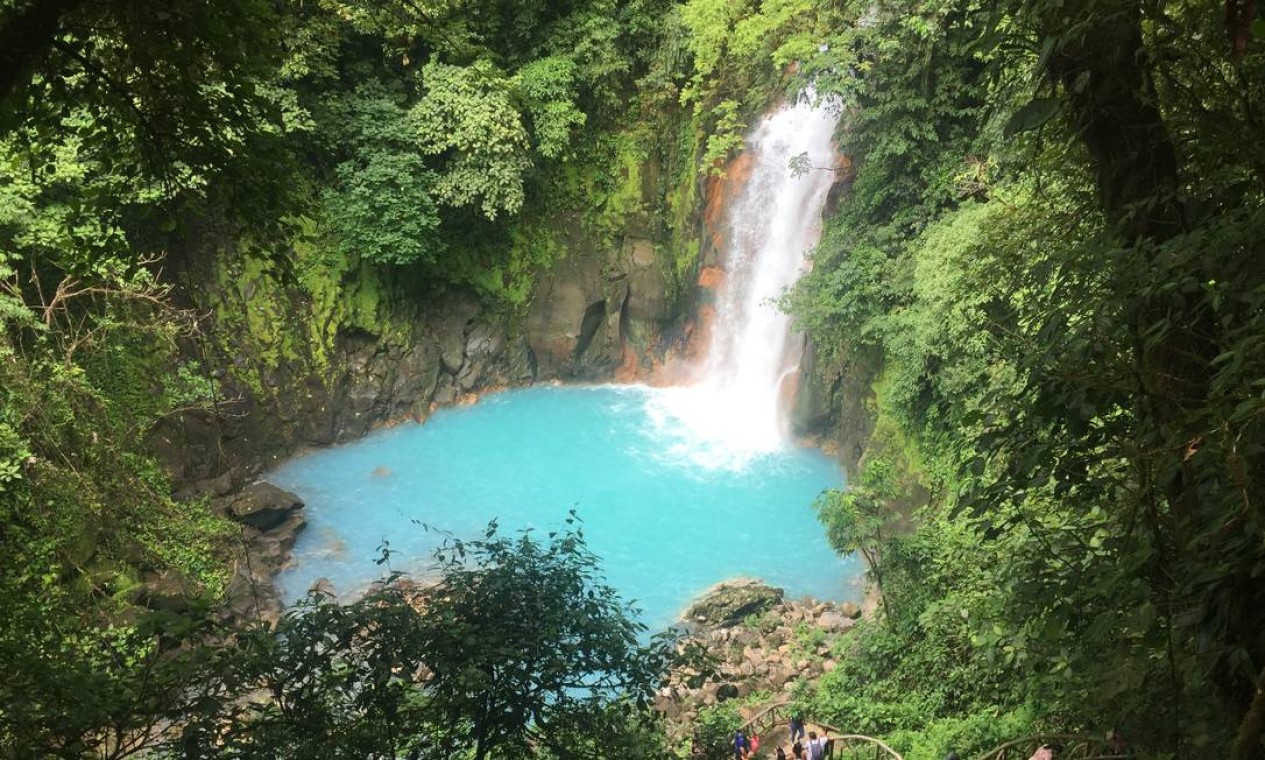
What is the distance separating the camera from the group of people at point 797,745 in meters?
6.40

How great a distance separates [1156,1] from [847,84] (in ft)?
28.3

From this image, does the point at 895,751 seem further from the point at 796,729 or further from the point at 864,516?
the point at 864,516

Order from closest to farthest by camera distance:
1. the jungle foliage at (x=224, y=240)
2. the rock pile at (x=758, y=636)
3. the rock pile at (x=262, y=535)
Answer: the jungle foliage at (x=224, y=240)
the rock pile at (x=758, y=636)
the rock pile at (x=262, y=535)

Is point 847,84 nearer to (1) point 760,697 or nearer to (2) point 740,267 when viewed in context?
(2) point 740,267

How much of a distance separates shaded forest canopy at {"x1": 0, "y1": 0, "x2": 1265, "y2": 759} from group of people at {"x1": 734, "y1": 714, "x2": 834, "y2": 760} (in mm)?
655

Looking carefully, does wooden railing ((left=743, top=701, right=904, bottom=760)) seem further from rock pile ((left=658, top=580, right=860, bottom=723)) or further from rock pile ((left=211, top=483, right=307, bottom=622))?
rock pile ((left=211, top=483, right=307, bottom=622))

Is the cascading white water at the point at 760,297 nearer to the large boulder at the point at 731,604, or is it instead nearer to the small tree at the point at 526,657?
the large boulder at the point at 731,604

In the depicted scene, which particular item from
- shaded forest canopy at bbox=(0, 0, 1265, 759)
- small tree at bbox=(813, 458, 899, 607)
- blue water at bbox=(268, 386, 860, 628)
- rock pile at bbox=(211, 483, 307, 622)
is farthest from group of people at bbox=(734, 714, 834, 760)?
rock pile at bbox=(211, 483, 307, 622)

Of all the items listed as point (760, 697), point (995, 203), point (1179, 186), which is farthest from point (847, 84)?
point (1179, 186)

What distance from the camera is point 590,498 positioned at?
13117mm

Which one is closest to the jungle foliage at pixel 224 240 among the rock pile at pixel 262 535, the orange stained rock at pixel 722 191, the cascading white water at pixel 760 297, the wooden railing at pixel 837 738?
the rock pile at pixel 262 535

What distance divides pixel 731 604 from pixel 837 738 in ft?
13.1

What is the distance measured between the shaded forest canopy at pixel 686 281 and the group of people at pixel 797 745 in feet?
2.15

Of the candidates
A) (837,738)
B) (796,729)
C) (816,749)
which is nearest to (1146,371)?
(816,749)
